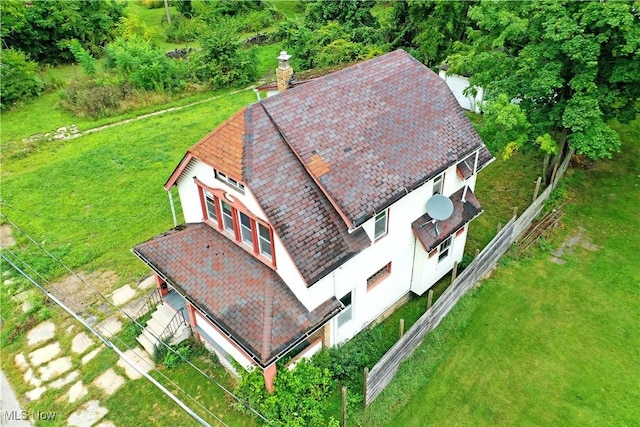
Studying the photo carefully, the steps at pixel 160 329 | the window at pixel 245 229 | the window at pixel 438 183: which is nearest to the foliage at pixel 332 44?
the window at pixel 438 183

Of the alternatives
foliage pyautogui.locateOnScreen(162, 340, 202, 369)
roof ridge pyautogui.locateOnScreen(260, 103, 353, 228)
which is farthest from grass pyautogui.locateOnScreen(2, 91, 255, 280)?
roof ridge pyautogui.locateOnScreen(260, 103, 353, 228)

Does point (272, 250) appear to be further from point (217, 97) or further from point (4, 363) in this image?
point (217, 97)

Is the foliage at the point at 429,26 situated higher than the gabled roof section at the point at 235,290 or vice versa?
the foliage at the point at 429,26

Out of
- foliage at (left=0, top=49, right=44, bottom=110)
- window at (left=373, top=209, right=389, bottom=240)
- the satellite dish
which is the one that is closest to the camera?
window at (left=373, top=209, right=389, bottom=240)

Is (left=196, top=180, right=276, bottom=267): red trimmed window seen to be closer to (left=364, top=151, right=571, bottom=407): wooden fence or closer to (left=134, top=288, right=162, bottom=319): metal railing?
(left=134, top=288, right=162, bottom=319): metal railing

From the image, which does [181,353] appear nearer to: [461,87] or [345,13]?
[461,87]

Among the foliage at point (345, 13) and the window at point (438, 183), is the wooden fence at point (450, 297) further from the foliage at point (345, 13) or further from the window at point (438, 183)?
the foliage at point (345, 13)
